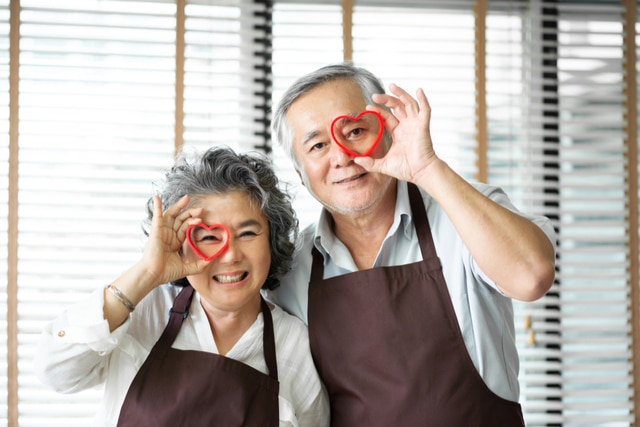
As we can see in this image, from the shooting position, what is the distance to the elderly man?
5.49 ft

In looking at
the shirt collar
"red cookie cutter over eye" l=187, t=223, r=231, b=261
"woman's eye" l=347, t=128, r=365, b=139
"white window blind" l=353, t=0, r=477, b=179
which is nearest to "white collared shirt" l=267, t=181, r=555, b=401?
the shirt collar

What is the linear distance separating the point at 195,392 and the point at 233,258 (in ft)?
1.24

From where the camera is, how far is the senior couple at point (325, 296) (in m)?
1.61

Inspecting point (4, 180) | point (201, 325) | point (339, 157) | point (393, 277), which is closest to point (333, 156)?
point (339, 157)

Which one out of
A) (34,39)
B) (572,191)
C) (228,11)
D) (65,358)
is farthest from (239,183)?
(572,191)

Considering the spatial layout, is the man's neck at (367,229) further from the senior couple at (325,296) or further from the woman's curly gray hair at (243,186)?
the woman's curly gray hair at (243,186)

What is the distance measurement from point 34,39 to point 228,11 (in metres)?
0.91

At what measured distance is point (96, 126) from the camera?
2.88 m

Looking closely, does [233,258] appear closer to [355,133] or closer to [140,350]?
[140,350]

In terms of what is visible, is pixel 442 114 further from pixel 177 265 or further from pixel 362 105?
pixel 177 265

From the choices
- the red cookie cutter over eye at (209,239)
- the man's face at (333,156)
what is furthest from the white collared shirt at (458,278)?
the red cookie cutter over eye at (209,239)

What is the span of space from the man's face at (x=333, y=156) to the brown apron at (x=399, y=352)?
190mm

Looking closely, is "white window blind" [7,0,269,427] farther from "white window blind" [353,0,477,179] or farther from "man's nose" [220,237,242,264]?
"man's nose" [220,237,242,264]

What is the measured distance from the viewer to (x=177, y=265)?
1708 millimetres
